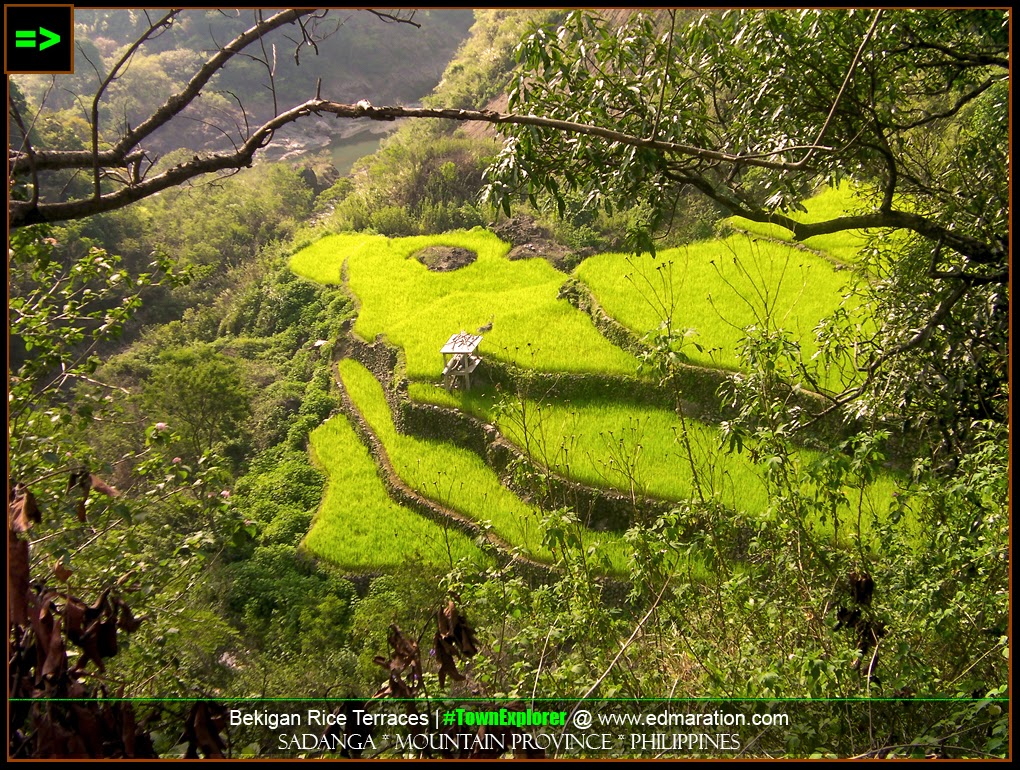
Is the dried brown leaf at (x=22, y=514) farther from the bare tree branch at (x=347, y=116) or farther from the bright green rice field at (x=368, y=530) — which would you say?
the bright green rice field at (x=368, y=530)

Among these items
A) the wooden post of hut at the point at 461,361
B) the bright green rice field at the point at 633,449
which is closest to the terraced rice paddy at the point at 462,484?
the bright green rice field at the point at 633,449

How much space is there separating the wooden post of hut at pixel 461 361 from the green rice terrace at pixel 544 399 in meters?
0.14

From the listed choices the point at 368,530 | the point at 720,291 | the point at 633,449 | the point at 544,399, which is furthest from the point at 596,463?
the point at 720,291

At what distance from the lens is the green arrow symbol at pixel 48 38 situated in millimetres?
1278

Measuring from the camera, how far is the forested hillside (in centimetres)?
169

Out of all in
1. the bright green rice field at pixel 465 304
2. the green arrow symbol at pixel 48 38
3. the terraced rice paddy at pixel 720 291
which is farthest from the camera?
the bright green rice field at pixel 465 304

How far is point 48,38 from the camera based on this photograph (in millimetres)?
1286

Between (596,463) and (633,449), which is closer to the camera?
(633,449)

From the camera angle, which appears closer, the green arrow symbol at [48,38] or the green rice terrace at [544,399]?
the green arrow symbol at [48,38]

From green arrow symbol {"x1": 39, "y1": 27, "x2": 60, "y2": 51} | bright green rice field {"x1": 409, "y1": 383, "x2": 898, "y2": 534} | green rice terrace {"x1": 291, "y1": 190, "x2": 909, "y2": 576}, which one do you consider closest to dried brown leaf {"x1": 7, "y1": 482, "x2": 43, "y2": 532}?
green arrow symbol {"x1": 39, "y1": 27, "x2": 60, "y2": 51}

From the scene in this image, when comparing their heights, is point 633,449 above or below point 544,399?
above

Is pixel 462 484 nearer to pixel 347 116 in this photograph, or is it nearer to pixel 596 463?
pixel 596 463

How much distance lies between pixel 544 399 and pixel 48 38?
669 cm

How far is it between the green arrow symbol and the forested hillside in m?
0.13
